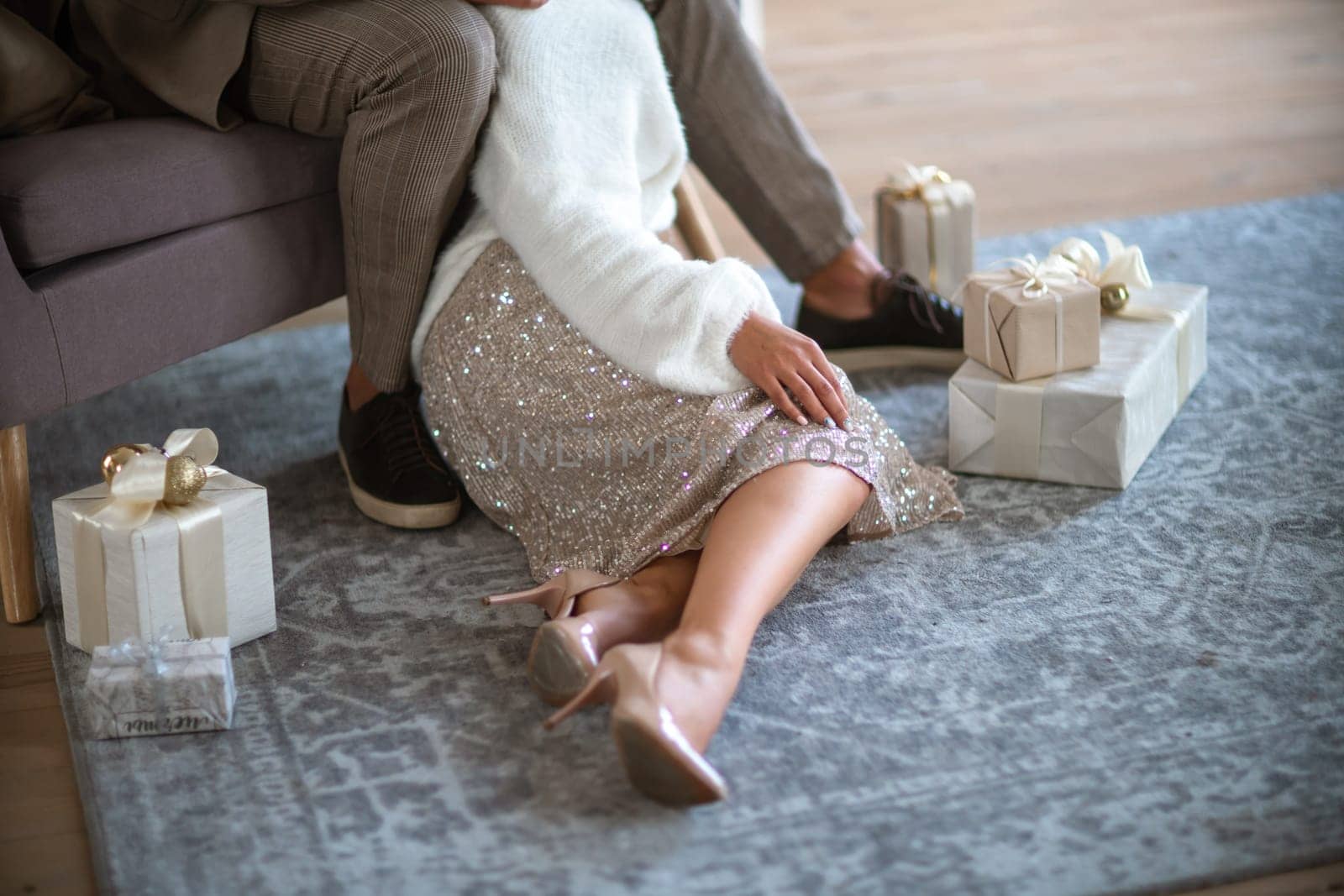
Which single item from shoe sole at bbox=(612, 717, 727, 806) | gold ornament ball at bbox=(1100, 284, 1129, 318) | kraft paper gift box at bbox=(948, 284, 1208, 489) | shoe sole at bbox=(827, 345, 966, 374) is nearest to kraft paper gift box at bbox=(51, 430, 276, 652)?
shoe sole at bbox=(612, 717, 727, 806)

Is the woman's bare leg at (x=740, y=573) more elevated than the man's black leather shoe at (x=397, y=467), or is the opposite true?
the woman's bare leg at (x=740, y=573)

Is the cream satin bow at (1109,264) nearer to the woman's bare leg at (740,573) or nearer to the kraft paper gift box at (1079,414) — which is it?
the kraft paper gift box at (1079,414)

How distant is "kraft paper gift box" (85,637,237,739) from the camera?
112 centimetres

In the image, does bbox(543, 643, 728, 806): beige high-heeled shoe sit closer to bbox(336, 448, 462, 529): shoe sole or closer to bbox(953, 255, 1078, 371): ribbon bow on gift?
bbox(336, 448, 462, 529): shoe sole

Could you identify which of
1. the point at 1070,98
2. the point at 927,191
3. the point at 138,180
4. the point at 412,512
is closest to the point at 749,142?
the point at 927,191

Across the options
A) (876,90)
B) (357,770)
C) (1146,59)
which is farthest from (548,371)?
(1146,59)

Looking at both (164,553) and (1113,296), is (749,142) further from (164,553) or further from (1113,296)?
(164,553)

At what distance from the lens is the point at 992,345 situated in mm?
1501

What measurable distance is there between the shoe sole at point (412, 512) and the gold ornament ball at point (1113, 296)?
0.78 meters

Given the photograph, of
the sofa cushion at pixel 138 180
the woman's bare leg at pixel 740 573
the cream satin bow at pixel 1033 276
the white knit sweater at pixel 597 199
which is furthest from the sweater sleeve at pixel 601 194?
the cream satin bow at pixel 1033 276

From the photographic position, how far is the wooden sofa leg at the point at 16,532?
128 cm

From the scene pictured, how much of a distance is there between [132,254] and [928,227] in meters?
1.04

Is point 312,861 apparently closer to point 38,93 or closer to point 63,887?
point 63,887

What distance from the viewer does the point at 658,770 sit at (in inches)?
39.1
